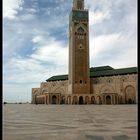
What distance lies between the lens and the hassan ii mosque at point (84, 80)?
228ft

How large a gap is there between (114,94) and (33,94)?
3150 cm

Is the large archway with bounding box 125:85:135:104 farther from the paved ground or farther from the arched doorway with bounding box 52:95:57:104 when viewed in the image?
the paved ground

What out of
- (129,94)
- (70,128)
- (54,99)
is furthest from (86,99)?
(70,128)

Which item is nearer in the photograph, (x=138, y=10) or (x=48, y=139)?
(x=138, y=10)

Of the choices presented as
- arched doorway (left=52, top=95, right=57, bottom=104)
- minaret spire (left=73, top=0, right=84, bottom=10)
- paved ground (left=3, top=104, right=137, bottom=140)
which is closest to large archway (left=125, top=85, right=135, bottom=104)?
arched doorway (left=52, top=95, right=57, bottom=104)

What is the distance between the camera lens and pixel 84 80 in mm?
74250

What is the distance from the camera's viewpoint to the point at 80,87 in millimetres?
73125

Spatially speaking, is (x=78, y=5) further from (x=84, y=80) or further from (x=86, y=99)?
(x=86, y=99)

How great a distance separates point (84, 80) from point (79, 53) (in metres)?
7.01

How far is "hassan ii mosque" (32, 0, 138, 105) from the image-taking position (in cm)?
6938

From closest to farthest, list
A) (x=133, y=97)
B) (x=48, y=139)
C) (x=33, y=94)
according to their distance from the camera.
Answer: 1. (x=48, y=139)
2. (x=133, y=97)
3. (x=33, y=94)

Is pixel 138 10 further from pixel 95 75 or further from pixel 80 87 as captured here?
pixel 95 75

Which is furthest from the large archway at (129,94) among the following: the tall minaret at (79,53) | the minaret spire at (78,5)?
the minaret spire at (78,5)

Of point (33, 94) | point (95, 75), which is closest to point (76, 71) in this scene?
point (95, 75)
